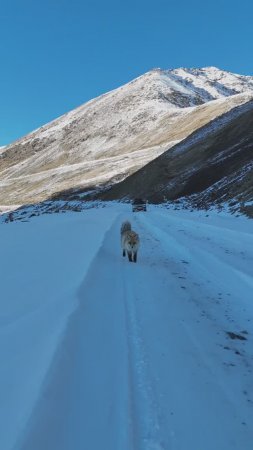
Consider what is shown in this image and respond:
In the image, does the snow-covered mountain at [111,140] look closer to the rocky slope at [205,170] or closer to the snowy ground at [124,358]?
the rocky slope at [205,170]

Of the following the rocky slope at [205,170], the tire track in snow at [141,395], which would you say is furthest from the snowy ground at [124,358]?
the rocky slope at [205,170]

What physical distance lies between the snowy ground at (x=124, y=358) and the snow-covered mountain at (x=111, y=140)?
80.9m

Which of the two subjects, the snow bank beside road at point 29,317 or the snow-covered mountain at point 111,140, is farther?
the snow-covered mountain at point 111,140

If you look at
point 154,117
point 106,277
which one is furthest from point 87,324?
point 154,117

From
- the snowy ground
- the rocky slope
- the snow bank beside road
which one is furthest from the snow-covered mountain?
the snowy ground

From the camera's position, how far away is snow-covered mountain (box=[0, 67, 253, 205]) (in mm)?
106312

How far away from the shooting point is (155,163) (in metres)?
78.1

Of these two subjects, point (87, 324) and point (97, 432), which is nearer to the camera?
point (97, 432)

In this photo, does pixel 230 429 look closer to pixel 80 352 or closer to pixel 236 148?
pixel 80 352

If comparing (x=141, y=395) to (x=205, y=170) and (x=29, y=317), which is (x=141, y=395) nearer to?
(x=29, y=317)

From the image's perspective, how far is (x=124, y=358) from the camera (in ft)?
17.2

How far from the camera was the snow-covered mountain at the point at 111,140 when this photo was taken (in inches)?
4186

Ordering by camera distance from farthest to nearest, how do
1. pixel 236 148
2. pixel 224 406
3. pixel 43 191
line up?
pixel 43 191, pixel 236 148, pixel 224 406

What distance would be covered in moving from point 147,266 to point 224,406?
729 centimetres
